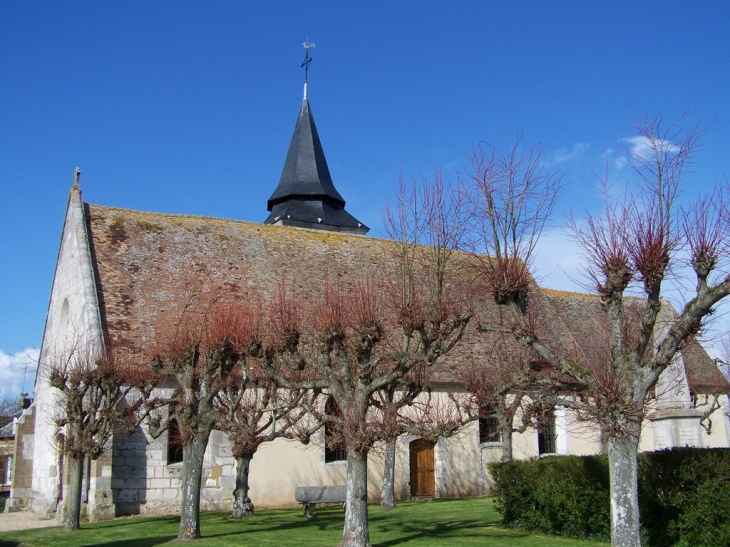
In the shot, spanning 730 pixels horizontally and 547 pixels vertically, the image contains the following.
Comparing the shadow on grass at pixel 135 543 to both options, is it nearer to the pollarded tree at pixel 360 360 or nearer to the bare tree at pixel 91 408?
the bare tree at pixel 91 408

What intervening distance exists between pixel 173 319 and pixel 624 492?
1196cm

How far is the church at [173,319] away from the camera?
16.5 meters

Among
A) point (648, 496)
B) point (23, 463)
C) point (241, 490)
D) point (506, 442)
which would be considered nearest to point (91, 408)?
point (241, 490)

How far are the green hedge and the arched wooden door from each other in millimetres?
7545

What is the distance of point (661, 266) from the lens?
929 cm

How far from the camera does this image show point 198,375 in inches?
528

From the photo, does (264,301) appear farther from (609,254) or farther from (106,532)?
(609,254)

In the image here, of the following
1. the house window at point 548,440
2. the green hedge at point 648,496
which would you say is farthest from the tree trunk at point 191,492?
the house window at point 548,440

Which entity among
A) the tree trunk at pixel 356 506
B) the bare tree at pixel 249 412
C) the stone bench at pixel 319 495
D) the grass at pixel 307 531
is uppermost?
the bare tree at pixel 249 412

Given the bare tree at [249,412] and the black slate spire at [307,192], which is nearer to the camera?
the bare tree at [249,412]

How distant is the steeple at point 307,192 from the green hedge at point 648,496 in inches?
753

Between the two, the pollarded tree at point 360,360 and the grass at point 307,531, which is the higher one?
the pollarded tree at point 360,360

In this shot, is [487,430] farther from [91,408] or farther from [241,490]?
[91,408]

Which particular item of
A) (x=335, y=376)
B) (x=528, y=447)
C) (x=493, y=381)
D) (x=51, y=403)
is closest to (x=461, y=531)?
(x=335, y=376)
